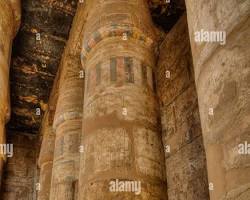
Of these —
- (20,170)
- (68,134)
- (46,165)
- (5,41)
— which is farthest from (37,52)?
(20,170)

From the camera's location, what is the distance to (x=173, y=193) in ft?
16.3

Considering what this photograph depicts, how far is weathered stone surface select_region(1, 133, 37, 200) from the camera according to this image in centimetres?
1254

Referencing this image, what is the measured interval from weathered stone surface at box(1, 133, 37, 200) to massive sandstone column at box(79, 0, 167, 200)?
861cm

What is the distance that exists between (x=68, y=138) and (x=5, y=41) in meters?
2.54

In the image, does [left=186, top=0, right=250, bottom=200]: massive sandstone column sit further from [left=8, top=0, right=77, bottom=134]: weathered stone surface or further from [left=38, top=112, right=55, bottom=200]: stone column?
[left=38, top=112, right=55, bottom=200]: stone column

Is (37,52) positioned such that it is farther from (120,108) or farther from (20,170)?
(120,108)

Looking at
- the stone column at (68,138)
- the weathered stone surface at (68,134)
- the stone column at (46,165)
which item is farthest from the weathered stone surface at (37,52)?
the stone column at (46,165)

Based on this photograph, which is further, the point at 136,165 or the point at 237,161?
the point at 136,165

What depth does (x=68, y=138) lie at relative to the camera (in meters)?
7.61

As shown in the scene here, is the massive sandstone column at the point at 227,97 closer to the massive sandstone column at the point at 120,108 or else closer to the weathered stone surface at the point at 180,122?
the massive sandstone column at the point at 120,108

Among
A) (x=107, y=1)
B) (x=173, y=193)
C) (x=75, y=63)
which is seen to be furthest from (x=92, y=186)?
(x=75, y=63)

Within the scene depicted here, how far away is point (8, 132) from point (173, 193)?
998 cm

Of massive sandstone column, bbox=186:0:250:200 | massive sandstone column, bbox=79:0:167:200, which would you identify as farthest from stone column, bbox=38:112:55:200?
massive sandstone column, bbox=186:0:250:200

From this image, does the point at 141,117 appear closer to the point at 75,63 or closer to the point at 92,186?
the point at 92,186
